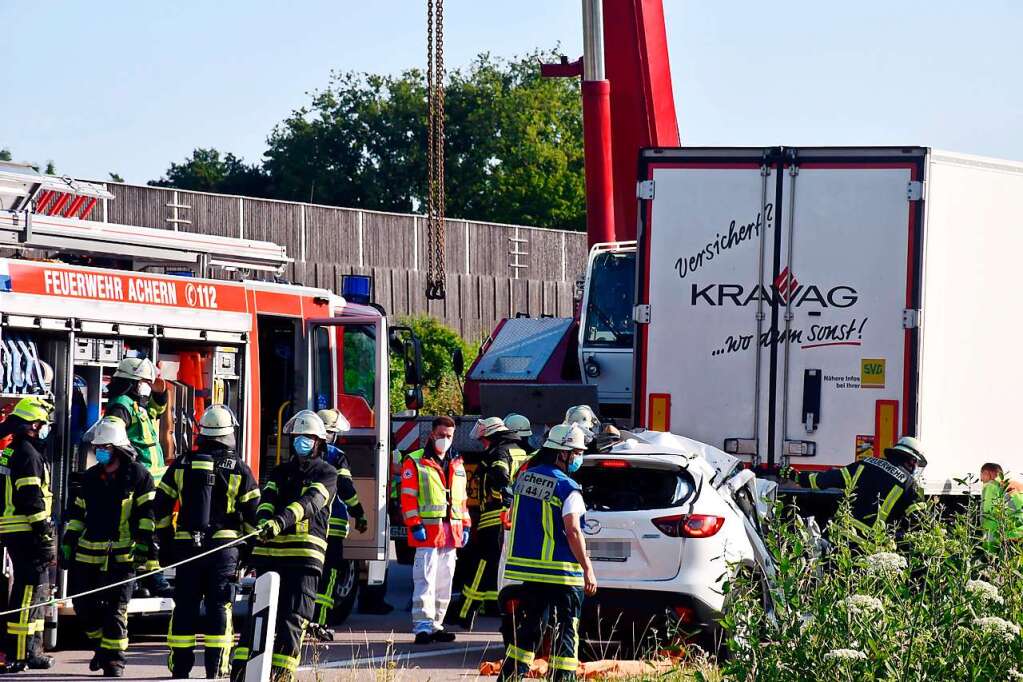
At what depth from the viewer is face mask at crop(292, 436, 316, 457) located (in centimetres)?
1087

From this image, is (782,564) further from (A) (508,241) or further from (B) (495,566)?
(A) (508,241)

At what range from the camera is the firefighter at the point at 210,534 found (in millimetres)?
10938

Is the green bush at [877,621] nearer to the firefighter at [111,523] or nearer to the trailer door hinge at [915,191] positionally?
the firefighter at [111,523]

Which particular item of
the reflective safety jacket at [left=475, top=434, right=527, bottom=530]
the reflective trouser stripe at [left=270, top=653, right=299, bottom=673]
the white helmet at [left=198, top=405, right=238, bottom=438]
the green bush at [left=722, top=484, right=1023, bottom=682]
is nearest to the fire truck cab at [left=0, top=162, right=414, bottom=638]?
the reflective safety jacket at [left=475, top=434, right=527, bottom=530]

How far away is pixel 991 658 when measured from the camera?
750 cm

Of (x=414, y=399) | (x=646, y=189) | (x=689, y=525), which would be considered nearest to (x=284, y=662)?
(x=689, y=525)

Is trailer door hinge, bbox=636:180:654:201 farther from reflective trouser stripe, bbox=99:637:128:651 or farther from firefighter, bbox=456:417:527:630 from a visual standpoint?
reflective trouser stripe, bbox=99:637:128:651

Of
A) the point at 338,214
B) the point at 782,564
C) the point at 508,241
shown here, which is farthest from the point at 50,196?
the point at 508,241

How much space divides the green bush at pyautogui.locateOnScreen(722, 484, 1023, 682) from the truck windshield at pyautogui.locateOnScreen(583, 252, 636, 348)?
383 inches

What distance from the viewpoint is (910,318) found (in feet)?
47.4

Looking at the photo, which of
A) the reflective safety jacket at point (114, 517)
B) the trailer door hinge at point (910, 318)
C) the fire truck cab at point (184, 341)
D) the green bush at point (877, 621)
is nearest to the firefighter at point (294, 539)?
the reflective safety jacket at point (114, 517)

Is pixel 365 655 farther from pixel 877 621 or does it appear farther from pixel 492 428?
pixel 877 621

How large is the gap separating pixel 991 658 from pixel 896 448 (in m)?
5.19

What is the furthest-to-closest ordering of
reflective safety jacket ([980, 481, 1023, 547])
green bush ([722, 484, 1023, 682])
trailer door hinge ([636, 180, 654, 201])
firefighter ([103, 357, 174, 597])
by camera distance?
trailer door hinge ([636, 180, 654, 201]), firefighter ([103, 357, 174, 597]), reflective safety jacket ([980, 481, 1023, 547]), green bush ([722, 484, 1023, 682])
